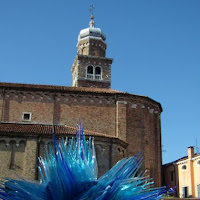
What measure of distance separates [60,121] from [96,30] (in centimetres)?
1659

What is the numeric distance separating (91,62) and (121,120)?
12.5m

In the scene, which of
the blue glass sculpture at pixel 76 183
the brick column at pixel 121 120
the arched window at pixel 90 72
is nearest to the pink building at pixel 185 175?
the brick column at pixel 121 120

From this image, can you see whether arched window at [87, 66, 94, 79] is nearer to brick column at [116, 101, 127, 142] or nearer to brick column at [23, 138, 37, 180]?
brick column at [116, 101, 127, 142]

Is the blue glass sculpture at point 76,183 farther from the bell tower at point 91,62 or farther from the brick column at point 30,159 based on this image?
the bell tower at point 91,62

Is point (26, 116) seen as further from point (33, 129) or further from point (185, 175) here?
point (185, 175)

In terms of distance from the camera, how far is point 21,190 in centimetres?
429

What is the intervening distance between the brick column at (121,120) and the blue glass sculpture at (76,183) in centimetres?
2026

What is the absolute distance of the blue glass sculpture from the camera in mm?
4195

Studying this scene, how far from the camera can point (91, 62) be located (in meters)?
36.6

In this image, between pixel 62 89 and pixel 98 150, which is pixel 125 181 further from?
pixel 62 89

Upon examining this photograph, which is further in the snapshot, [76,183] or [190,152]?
[190,152]

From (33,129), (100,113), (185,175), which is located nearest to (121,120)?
(100,113)

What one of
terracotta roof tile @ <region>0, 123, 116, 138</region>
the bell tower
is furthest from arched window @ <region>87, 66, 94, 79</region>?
terracotta roof tile @ <region>0, 123, 116, 138</region>

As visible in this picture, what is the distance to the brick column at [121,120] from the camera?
2492 cm
